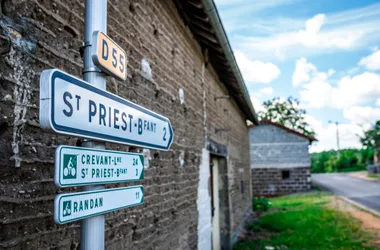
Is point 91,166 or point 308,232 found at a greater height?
point 91,166

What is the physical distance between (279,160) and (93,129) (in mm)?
21760

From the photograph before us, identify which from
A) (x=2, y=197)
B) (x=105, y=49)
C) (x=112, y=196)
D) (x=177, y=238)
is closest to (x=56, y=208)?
(x=112, y=196)

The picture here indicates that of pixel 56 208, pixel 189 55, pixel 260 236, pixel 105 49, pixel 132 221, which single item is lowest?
pixel 260 236

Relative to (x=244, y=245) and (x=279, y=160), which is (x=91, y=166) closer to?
(x=244, y=245)

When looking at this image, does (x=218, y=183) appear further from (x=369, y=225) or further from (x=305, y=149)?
(x=305, y=149)

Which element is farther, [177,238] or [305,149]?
[305,149]

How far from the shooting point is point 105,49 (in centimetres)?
156

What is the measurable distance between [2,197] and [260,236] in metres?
8.95

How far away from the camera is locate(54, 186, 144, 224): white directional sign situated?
1.26 m

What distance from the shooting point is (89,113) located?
140cm

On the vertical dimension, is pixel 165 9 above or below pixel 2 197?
above

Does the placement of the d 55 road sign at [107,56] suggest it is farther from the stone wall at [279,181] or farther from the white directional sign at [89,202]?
the stone wall at [279,181]

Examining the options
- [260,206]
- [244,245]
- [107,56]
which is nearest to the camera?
[107,56]

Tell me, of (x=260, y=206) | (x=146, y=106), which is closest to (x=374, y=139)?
(x=260, y=206)
